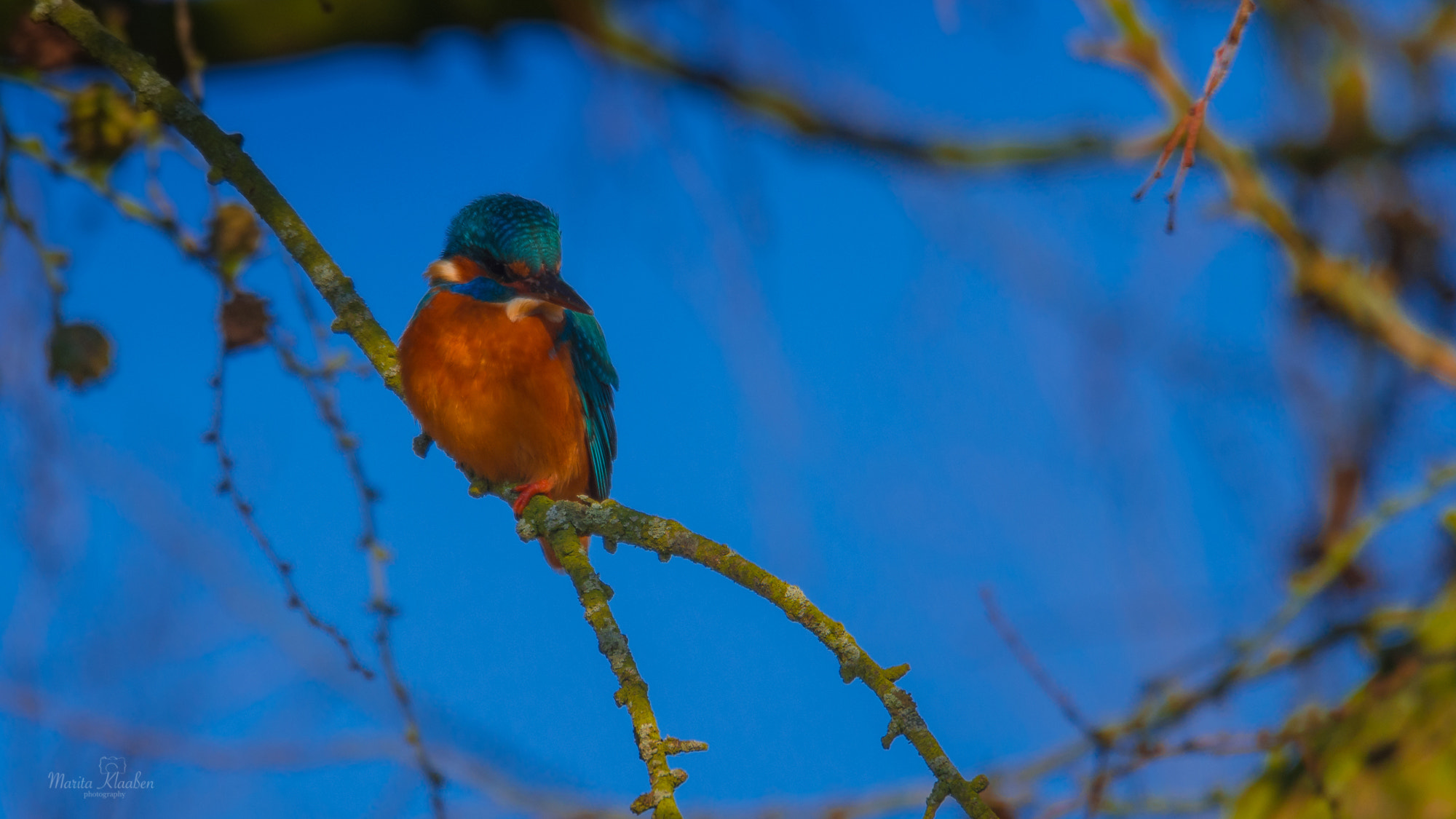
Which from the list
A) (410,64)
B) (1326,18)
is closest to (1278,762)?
(1326,18)

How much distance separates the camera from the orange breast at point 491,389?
2947 mm

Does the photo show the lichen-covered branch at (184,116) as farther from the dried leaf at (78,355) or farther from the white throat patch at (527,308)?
the white throat patch at (527,308)

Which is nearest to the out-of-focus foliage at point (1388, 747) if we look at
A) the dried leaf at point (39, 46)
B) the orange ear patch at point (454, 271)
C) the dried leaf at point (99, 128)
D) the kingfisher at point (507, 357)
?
the kingfisher at point (507, 357)

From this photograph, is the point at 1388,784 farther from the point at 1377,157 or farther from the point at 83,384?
the point at 1377,157

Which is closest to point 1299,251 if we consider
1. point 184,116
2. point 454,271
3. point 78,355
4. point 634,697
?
point 454,271

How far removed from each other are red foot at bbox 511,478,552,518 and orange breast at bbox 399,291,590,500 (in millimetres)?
27

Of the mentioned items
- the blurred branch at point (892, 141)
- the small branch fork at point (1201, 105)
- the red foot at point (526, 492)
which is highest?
the blurred branch at point (892, 141)

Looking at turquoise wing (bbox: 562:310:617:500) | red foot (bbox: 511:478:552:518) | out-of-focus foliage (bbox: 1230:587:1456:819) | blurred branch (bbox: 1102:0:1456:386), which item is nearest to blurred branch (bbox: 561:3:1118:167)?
blurred branch (bbox: 1102:0:1456:386)

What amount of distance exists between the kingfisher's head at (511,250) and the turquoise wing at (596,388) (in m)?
0.24

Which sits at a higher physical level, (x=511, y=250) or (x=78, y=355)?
(x=511, y=250)

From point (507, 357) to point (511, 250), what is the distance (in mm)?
352

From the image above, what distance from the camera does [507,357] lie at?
308 cm

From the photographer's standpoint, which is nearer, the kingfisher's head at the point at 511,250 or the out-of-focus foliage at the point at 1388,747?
the out-of-focus foliage at the point at 1388,747

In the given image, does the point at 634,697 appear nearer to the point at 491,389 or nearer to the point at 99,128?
the point at 491,389
